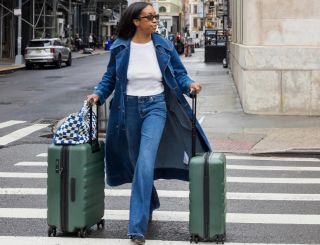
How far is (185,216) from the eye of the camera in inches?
251

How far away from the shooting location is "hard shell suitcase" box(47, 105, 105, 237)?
5.30 meters

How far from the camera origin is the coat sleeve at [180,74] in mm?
5590

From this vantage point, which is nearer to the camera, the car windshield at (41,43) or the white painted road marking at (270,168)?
the white painted road marking at (270,168)

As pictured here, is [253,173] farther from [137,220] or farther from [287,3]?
[287,3]

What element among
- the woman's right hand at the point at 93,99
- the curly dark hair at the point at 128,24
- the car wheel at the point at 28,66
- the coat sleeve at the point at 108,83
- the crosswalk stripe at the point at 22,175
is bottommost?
the crosswalk stripe at the point at 22,175

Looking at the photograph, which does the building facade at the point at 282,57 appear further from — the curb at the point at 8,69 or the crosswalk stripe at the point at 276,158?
the curb at the point at 8,69

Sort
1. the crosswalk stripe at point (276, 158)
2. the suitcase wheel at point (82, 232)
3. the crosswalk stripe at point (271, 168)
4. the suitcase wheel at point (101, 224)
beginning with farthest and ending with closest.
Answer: the crosswalk stripe at point (276, 158)
the crosswalk stripe at point (271, 168)
the suitcase wheel at point (101, 224)
the suitcase wheel at point (82, 232)

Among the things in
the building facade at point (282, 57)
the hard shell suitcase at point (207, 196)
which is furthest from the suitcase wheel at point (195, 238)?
the building facade at point (282, 57)

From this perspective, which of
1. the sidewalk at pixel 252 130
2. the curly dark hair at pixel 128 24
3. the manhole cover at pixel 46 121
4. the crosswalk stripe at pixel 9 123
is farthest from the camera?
the manhole cover at pixel 46 121

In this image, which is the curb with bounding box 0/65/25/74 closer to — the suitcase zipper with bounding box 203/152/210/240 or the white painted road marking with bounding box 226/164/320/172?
the white painted road marking with bounding box 226/164/320/172

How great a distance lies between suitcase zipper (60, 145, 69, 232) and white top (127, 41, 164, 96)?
76 centimetres

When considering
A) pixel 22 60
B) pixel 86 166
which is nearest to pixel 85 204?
pixel 86 166

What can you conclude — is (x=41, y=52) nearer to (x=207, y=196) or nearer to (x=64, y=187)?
(x=64, y=187)

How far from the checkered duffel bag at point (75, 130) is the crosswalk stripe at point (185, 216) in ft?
3.86
